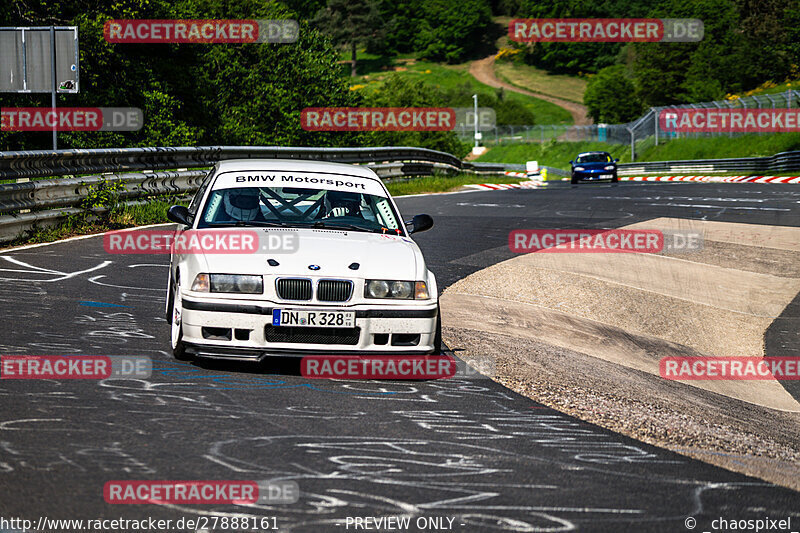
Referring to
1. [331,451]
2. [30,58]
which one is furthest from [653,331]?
[30,58]

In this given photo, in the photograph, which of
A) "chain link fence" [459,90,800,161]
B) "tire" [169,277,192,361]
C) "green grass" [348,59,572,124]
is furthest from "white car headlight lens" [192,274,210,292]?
"green grass" [348,59,572,124]

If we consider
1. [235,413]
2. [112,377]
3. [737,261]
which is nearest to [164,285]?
[112,377]

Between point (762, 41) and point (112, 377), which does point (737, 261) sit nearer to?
point (112, 377)

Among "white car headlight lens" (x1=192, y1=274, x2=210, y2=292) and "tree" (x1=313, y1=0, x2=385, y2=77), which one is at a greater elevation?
"tree" (x1=313, y1=0, x2=385, y2=77)

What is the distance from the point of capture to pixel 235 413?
5730 mm

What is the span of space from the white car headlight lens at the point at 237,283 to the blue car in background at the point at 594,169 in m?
34.5

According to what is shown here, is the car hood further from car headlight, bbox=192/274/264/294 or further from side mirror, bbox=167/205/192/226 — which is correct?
side mirror, bbox=167/205/192/226

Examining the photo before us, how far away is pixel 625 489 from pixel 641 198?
2159 cm

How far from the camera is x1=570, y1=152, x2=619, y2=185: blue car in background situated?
39.9m

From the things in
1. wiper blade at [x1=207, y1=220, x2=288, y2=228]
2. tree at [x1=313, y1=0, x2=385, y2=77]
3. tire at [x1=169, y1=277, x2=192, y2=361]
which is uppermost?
tree at [x1=313, y1=0, x2=385, y2=77]

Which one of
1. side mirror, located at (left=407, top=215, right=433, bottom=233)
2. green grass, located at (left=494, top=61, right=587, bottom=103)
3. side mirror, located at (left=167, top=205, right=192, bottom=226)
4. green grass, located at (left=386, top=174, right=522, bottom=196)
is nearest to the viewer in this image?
side mirror, located at (left=167, top=205, right=192, bottom=226)

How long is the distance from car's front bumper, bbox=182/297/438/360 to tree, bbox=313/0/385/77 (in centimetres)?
13985

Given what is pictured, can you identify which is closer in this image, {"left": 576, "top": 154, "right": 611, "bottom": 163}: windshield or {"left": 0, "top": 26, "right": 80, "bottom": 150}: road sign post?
{"left": 0, "top": 26, "right": 80, "bottom": 150}: road sign post

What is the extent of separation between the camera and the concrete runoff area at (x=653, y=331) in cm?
659
